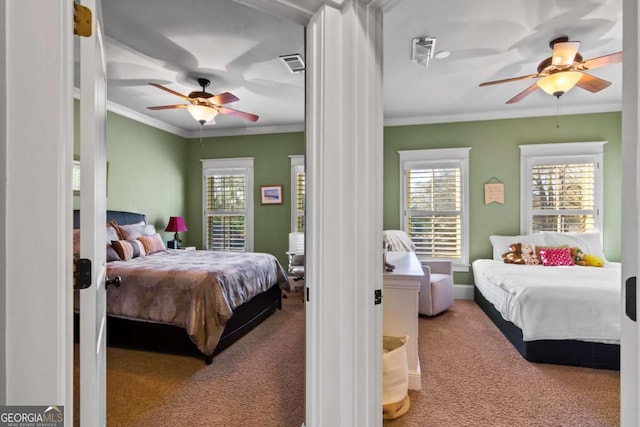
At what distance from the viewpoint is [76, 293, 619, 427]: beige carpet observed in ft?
6.61

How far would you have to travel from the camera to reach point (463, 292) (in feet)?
15.8

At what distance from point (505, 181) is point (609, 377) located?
282cm

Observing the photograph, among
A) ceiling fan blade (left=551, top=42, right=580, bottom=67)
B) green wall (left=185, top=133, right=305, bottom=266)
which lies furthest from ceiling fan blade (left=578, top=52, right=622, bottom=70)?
green wall (left=185, top=133, right=305, bottom=266)

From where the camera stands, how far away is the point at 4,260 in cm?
84

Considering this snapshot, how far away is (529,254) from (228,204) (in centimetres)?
465

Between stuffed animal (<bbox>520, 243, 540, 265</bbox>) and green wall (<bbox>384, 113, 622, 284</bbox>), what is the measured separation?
483 mm

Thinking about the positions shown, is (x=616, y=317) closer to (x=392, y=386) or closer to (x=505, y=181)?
(x=392, y=386)

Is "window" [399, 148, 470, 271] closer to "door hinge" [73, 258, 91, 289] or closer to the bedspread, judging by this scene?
the bedspread

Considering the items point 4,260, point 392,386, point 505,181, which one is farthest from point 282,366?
point 505,181

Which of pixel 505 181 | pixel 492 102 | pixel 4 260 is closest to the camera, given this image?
pixel 4 260

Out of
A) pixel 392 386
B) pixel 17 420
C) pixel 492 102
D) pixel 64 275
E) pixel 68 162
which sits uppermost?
pixel 492 102

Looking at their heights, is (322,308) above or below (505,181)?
below

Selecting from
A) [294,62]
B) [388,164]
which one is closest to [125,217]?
[294,62]

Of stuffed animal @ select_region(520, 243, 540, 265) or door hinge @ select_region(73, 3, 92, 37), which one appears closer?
door hinge @ select_region(73, 3, 92, 37)
